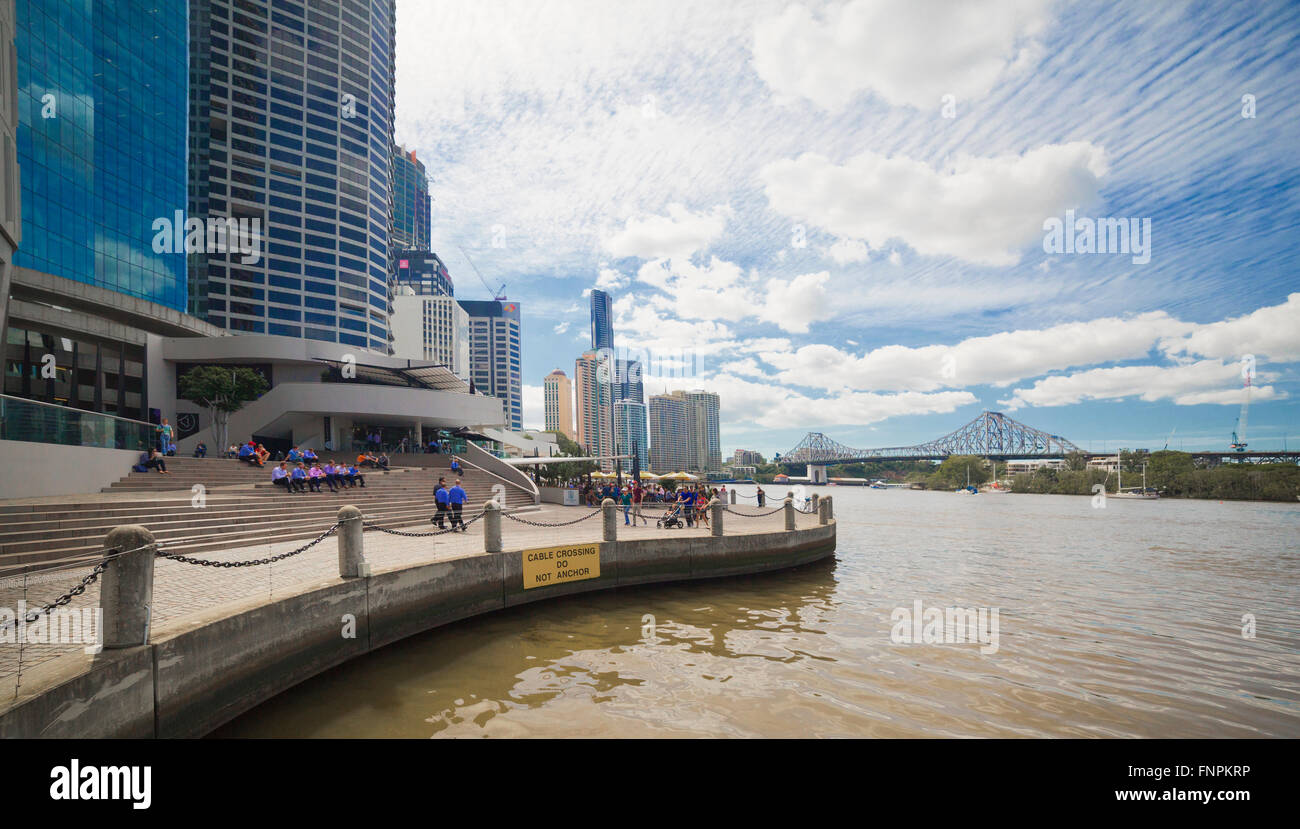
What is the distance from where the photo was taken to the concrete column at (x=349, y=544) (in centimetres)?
879

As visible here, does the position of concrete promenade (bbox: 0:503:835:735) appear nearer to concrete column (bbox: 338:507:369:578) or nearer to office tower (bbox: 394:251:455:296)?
concrete column (bbox: 338:507:369:578)

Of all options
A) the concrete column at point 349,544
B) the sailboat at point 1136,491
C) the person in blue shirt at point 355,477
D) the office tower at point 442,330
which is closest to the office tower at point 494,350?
the office tower at point 442,330

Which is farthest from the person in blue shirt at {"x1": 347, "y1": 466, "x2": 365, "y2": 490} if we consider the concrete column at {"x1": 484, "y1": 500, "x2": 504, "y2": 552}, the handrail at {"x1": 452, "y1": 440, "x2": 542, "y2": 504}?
the concrete column at {"x1": 484, "y1": 500, "x2": 504, "y2": 552}

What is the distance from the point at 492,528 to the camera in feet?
39.0

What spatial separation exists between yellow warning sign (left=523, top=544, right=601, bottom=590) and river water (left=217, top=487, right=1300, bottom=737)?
0.58 meters

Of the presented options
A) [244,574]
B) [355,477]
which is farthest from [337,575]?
[355,477]

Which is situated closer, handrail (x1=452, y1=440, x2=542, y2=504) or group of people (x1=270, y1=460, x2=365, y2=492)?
group of people (x1=270, y1=460, x2=365, y2=492)

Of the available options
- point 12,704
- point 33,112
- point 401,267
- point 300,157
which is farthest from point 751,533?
point 401,267

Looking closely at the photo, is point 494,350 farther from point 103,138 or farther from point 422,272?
point 103,138
